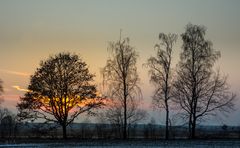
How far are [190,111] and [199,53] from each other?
732cm

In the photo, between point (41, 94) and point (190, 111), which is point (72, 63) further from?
point (190, 111)

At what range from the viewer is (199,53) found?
208ft

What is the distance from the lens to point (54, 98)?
65.8 meters

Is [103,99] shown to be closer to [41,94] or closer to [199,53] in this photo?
[41,94]

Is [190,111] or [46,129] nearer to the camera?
[190,111]

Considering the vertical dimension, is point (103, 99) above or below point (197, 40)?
below

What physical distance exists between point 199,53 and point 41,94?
66.8ft

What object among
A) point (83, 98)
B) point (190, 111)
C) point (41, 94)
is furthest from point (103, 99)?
point (190, 111)

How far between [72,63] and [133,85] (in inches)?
362

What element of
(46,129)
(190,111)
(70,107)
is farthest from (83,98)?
(190,111)

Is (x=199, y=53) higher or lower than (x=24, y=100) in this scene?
higher

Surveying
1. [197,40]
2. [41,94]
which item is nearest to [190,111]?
[197,40]

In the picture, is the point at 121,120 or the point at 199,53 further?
the point at 121,120

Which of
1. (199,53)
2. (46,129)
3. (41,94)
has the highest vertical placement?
(199,53)
